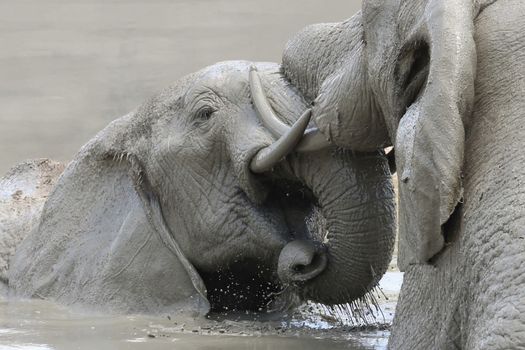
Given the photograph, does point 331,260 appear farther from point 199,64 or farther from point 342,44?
point 199,64

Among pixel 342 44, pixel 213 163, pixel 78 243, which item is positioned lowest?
pixel 78 243

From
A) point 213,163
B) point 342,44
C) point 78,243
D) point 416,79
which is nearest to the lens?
point 416,79

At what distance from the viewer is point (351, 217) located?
348 cm

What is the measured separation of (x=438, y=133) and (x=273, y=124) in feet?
4.88

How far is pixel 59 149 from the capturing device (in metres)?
9.28

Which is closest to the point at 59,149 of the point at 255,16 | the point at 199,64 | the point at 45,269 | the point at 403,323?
the point at 199,64

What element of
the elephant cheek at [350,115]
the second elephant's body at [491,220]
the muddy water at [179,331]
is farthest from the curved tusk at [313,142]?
the second elephant's body at [491,220]

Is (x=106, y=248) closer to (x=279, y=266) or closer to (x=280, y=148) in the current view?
(x=279, y=266)

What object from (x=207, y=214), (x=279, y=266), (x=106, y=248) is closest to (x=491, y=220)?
(x=279, y=266)

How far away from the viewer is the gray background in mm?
9766

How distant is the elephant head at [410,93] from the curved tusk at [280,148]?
4.3 inches

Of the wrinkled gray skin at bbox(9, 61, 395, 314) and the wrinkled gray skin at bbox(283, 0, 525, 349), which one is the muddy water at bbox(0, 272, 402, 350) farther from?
the wrinkled gray skin at bbox(283, 0, 525, 349)

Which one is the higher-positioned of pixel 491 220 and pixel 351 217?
pixel 491 220

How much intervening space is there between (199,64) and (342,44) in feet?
22.1
